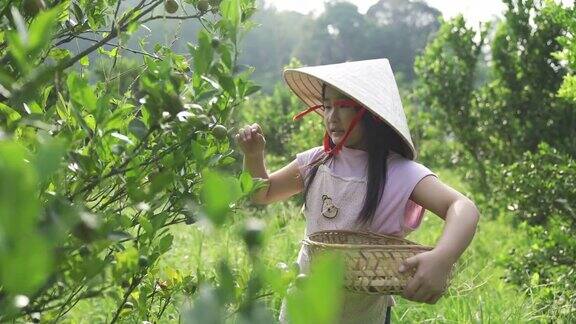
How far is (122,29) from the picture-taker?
1155 millimetres

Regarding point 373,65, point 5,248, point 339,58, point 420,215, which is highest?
point 5,248

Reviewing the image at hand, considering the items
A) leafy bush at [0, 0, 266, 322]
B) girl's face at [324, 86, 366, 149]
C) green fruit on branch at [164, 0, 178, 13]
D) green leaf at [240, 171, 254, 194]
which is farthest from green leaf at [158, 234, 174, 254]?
girl's face at [324, 86, 366, 149]

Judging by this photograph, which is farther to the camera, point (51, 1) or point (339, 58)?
point (339, 58)

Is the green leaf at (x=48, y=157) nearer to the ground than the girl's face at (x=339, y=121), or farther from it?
farther from it

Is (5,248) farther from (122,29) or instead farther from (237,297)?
(122,29)

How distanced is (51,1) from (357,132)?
2.94 feet

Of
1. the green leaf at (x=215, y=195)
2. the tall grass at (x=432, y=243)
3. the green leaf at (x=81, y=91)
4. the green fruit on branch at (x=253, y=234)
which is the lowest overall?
the tall grass at (x=432, y=243)

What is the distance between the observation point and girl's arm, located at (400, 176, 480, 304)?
1.33 m

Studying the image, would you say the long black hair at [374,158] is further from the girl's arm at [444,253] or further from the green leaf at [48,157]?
the green leaf at [48,157]

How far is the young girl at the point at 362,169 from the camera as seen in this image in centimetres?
158

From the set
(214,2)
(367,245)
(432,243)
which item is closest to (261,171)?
(367,245)

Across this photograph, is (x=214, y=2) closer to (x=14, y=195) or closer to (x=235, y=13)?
(x=235, y=13)

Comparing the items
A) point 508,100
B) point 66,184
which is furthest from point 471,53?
point 66,184

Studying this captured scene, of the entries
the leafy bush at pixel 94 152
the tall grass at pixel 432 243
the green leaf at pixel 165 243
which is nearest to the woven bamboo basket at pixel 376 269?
the tall grass at pixel 432 243
